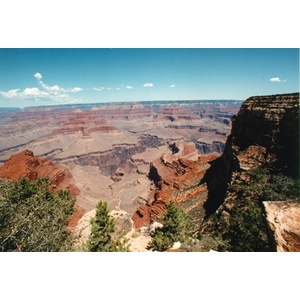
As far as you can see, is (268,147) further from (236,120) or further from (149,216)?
(149,216)

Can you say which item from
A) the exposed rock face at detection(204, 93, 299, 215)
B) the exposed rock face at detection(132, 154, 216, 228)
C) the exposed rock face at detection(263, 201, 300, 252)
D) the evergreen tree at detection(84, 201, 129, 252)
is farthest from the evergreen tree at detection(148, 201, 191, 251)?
the exposed rock face at detection(204, 93, 299, 215)

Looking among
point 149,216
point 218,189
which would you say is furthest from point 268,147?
point 149,216

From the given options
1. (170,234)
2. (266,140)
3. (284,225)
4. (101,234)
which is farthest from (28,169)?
(284,225)

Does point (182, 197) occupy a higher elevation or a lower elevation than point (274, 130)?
lower

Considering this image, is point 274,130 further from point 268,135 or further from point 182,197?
point 182,197

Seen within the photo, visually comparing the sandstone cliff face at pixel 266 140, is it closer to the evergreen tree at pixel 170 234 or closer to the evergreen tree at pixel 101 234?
the evergreen tree at pixel 170 234

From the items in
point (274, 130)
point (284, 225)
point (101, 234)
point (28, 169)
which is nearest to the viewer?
point (284, 225)

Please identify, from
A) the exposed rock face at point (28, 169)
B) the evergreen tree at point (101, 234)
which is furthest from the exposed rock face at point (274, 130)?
the exposed rock face at point (28, 169)

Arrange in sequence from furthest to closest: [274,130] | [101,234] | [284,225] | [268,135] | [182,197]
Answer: [182,197] < [268,135] < [274,130] < [101,234] < [284,225]
